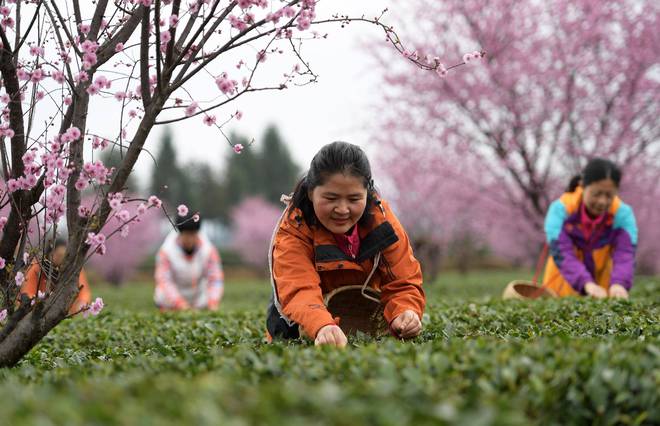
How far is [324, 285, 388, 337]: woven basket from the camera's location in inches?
149

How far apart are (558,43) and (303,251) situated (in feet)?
Answer: 31.1

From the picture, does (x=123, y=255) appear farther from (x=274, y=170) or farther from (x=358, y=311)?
(x=358, y=311)

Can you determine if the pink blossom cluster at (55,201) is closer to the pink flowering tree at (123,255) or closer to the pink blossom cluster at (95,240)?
the pink blossom cluster at (95,240)

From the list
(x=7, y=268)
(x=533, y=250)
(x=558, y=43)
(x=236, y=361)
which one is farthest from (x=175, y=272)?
(x=533, y=250)

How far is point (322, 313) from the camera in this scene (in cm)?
324

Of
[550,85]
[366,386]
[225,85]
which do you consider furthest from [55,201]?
[550,85]

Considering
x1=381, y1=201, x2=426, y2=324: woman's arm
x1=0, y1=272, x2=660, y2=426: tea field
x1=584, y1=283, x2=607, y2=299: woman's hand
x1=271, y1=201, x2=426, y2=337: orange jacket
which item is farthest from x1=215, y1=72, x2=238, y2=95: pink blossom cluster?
x1=584, y1=283, x2=607, y2=299: woman's hand

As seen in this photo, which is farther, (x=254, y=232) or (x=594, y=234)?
(x=254, y=232)

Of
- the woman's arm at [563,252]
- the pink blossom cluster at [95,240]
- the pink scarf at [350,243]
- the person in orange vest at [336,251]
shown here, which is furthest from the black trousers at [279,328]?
the woman's arm at [563,252]

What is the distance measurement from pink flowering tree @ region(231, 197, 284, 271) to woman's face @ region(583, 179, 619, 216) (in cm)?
3522

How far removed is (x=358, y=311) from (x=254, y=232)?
40292mm

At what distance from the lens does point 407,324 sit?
3.40 m

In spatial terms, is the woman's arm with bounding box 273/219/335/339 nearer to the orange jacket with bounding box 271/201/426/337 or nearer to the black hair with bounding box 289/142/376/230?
the orange jacket with bounding box 271/201/426/337

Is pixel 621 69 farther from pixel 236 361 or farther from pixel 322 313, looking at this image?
pixel 236 361
